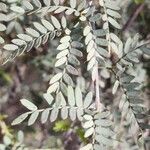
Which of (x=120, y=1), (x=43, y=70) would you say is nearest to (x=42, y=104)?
(x=43, y=70)

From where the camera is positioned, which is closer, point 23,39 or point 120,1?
point 23,39

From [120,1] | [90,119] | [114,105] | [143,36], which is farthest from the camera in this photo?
[143,36]

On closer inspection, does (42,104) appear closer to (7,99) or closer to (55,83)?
(7,99)

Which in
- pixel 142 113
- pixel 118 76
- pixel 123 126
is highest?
pixel 118 76

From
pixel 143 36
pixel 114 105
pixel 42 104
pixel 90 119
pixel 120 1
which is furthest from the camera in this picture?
pixel 42 104

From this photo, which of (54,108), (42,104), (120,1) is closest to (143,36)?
(120,1)

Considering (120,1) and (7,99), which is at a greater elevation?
(120,1)

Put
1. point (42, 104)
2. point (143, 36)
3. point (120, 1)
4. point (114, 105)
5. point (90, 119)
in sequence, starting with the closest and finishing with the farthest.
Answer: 1. point (90, 119)
2. point (120, 1)
3. point (114, 105)
4. point (143, 36)
5. point (42, 104)

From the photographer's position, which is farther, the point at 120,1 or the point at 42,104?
the point at 42,104

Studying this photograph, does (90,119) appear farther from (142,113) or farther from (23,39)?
(23,39)
